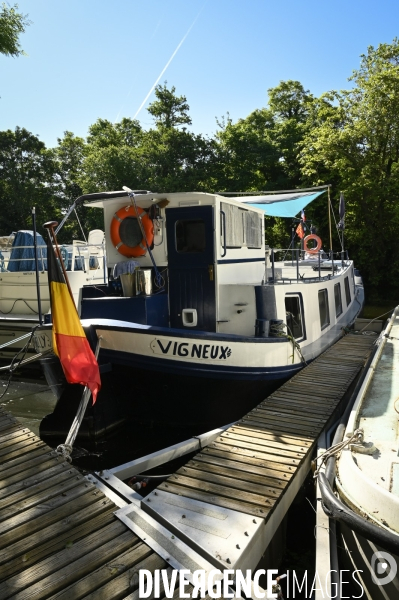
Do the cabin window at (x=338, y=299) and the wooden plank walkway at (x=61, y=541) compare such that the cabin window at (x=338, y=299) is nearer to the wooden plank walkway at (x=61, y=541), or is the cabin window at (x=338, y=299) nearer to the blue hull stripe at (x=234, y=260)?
the blue hull stripe at (x=234, y=260)

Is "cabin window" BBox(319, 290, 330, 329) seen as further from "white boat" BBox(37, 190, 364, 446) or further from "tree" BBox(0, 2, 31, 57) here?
"tree" BBox(0, 2, 31, 57)

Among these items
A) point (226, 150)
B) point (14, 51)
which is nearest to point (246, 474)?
point (14, 51)

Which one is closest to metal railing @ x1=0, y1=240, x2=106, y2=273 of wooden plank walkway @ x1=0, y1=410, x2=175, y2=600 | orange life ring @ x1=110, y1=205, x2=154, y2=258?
orange life ring @ x1=110, y1=205, x2=154, y2=258

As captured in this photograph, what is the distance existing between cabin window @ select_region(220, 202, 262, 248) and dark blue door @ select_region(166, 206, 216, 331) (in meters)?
0.40

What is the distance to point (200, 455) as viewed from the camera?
5203 millimetres

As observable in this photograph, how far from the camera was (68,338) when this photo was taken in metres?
5.80

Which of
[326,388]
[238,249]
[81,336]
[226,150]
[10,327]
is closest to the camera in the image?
[81,336]

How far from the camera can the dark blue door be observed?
7.87 meters

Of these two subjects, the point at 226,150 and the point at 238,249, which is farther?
the point at 226,150

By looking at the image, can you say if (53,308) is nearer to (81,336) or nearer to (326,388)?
(81,336)

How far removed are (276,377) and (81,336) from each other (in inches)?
152

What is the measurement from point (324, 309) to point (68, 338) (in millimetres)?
7309

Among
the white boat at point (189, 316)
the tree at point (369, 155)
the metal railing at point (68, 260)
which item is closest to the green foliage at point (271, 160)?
the tree at point (369, 155)

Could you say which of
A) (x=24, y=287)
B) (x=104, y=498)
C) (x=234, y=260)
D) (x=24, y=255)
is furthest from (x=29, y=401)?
(x=104, y=498)
